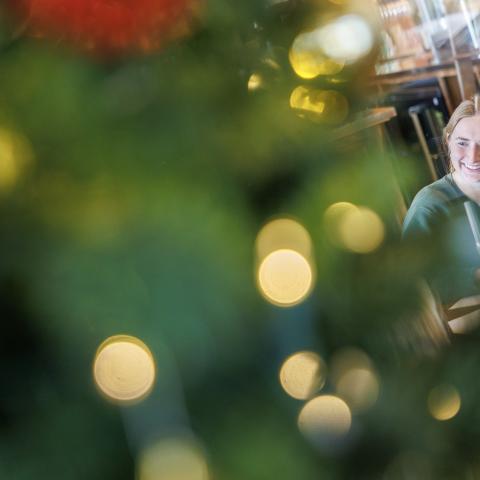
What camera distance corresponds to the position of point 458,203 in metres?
0.55

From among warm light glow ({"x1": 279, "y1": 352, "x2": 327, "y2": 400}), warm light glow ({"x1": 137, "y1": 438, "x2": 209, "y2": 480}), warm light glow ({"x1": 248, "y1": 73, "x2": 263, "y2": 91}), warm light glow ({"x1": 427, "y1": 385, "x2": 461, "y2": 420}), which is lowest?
→ warm light glow ({"x1": 427, "y1": 385, "x2": 461, "y2": 420})

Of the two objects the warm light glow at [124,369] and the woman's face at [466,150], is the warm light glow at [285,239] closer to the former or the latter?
the warm light glow at [124,369]

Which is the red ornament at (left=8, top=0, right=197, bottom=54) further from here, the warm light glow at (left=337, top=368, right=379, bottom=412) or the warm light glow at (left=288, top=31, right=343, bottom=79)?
the warm light glow at (left=337, top=368, right=379, bottom=412)

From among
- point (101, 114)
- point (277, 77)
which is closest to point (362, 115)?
point (277, 77)

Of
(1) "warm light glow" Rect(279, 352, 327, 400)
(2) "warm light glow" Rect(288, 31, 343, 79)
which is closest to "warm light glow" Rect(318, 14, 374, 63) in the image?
(2) "warm light glow" Rect(288, 31, 343, 79)

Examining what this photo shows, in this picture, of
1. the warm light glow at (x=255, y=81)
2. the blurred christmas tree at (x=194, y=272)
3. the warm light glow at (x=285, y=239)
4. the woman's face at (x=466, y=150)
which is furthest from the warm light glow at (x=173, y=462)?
the woman's face at (x=466, y=150)

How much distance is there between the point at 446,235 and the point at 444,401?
4.7 inches

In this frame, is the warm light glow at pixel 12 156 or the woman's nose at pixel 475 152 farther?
the woman's nose at pixel 475 152

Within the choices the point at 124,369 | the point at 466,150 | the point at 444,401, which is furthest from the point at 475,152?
the point at 124,369

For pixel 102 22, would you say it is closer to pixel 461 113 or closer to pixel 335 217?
pixel 335 217

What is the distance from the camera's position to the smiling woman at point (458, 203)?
464mm

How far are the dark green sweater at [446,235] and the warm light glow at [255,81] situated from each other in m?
0.14

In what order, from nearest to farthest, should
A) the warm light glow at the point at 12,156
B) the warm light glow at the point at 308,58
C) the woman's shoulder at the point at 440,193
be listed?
the warm light glow at the point at 12,156
the warm light glow at the point at 308,58
the woman's shoulder at the point at 440,193

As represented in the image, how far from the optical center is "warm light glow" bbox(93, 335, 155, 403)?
0.30 metres
